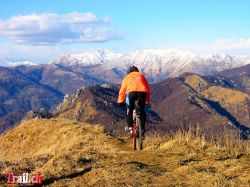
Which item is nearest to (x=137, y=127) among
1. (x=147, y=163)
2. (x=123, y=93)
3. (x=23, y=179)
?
(x=123, y=93)

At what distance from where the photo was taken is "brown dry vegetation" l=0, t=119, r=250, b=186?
39.2 feet

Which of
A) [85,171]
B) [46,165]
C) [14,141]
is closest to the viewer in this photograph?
[85,171]

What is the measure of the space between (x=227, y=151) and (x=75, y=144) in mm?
7608

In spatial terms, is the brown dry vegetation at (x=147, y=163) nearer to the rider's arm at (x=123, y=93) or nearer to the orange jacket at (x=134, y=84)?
the rider's arm at (x=123, y=93)

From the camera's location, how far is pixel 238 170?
12680 mm

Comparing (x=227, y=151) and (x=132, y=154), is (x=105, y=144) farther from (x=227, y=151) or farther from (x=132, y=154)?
(x=227, y=151)

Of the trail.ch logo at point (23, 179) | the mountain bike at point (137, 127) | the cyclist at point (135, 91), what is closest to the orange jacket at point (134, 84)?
the cyclist at point (135, 91)

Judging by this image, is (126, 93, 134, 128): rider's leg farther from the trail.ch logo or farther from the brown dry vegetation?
the trail.ch logo

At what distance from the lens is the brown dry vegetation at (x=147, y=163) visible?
1194 cm

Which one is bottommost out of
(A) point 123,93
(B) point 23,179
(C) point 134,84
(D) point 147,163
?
(D) point 147,163

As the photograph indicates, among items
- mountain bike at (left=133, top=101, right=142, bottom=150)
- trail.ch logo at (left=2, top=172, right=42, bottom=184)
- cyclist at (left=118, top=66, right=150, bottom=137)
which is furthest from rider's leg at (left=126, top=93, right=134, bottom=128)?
trail.ch logo at (left=2, top=172, right=42, bottom=184)

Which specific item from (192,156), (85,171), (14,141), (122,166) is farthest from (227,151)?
(14,141)

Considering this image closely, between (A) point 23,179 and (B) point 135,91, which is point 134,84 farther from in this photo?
(A) point 23,179

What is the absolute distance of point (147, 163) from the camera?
14.8m
